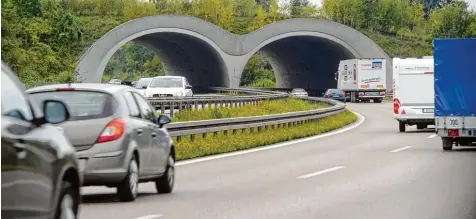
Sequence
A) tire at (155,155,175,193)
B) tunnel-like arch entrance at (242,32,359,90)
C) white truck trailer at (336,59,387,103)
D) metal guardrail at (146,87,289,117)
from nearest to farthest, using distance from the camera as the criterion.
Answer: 1. tire at (155,155,175,193)
2. metal guardrail at (146,87,289,117)
3. white truck trailer at (336,59,387,103)
4. tunnel-like arch entrance at (242,32,359,90)

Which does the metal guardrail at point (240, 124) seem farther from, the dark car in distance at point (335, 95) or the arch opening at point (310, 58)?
the arch opening at point (310, 58)

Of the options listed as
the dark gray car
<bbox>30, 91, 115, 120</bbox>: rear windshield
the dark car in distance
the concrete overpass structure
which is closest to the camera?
the dark gray car

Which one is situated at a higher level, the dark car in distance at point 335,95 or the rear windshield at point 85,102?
the rear windshield at point 85,102

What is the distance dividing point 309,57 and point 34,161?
3230 inches

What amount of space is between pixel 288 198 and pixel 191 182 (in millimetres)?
2888

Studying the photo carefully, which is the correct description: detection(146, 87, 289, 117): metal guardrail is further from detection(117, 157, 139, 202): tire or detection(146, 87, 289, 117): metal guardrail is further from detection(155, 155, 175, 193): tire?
detection(117, 157, 139, 202): tire

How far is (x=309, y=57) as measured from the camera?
289 ft

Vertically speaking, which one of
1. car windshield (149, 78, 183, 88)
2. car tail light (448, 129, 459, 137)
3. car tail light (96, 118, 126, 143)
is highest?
car tail light (96, 118, 126, 143)

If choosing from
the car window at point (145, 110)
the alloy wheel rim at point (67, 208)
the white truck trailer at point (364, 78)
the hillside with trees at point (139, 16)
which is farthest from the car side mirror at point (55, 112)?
the white truck trailer at point (364, 78)

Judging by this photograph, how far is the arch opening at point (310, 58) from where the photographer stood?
86312 millimetres

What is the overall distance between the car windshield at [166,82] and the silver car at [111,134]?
3337 centimetres

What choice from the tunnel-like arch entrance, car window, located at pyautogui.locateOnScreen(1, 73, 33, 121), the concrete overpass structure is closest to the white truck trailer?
the concrete overpass structure

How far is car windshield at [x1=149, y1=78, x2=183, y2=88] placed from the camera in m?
47.2

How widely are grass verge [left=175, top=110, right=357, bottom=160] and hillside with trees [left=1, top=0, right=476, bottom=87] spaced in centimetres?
1879
